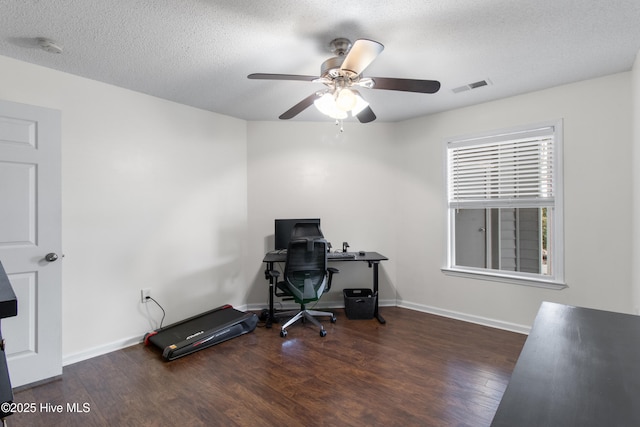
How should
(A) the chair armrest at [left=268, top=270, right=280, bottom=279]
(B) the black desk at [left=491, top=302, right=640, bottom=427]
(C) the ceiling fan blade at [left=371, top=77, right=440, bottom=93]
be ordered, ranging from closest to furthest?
(B) the black desk at [left=491, top=302, right=640, bottom=427]
(C) the ceiling fan blade at [left=371, top=77, right=440, bottom=93]
(A) the chair armrest at [left=268, top=270, right=280, bottom=279]

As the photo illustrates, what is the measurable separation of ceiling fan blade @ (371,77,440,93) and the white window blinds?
166 centimetres

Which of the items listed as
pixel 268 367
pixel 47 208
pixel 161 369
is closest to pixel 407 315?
pixel 268 367

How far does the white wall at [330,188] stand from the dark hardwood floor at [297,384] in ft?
3.34

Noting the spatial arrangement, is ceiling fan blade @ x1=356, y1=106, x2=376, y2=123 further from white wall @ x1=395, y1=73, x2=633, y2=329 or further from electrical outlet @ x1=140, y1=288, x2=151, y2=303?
electrical outlet @ x1=140, y1=288, x2=151, y2=303

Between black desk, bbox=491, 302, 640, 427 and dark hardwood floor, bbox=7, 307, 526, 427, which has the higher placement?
black desk, bbox=491, 302, 640, 427

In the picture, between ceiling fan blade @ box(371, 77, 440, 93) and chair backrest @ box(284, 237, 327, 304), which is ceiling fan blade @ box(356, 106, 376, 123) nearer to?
ceiling fan blade @ box(371, 77, 440, 93)

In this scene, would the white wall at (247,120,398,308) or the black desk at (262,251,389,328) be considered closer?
the black desk at (262,251,389,328)

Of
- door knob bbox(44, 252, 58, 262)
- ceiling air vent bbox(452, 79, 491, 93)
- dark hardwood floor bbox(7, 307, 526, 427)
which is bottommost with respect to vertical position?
dark hardwood floor bbox(7, 307, 526, 427)

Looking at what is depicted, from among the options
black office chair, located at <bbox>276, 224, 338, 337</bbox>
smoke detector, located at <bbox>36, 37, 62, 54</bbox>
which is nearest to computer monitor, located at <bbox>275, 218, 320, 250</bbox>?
black office chair, located at <bbox>276, 224, 338, 337</bbox>

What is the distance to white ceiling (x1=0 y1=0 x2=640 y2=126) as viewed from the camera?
1722mm

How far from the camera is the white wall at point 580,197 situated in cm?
255

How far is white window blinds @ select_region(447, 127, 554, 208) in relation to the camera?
9.72ft

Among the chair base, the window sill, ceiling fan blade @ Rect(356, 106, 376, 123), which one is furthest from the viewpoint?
the chair base

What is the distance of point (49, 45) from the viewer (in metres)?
2.03
